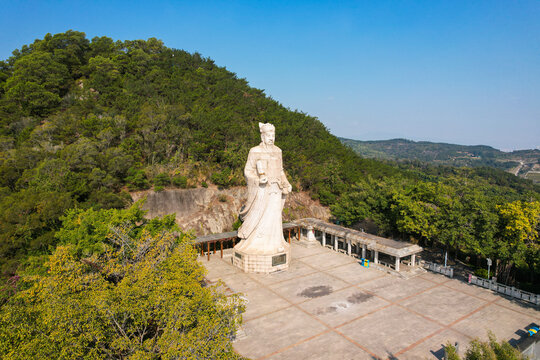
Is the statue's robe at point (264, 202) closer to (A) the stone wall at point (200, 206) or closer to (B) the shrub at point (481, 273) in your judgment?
(A) the stone wall at point (200, 206)

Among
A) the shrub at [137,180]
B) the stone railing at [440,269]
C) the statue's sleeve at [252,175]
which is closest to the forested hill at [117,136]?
the shrub at [137,180]

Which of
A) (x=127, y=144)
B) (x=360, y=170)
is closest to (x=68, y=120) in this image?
(x=127, y=144)

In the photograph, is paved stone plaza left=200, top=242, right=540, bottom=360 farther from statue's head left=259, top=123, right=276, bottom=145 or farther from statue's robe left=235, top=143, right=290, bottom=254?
statue's head left=259, top=123, right=276, bottom=145

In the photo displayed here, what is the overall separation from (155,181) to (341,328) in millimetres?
22209

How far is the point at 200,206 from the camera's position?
102ft

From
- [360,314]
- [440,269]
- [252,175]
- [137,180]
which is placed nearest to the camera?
[360,314]

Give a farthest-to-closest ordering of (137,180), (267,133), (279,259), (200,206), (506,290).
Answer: (200,206)
(137,180)
(279,259)
(267,133)
(506,290)

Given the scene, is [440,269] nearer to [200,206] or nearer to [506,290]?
[506,290]

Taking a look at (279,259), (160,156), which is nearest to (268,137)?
(279,259)

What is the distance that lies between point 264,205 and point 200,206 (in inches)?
523

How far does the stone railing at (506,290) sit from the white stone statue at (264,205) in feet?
36.6

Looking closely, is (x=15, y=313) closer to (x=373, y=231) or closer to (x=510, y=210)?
(x=510, y=210)

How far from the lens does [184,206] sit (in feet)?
100

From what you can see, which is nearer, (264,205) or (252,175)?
(252,175)
